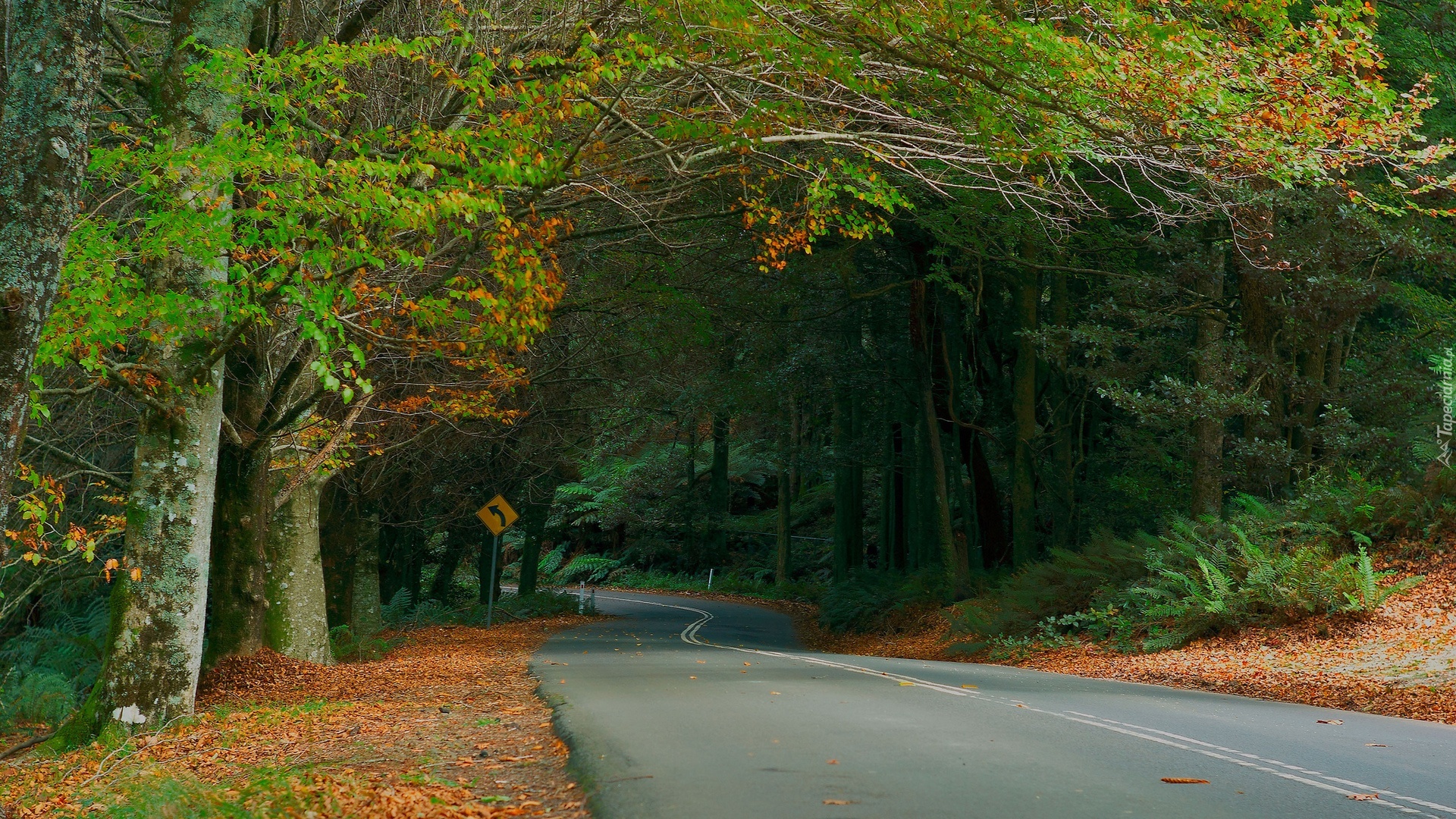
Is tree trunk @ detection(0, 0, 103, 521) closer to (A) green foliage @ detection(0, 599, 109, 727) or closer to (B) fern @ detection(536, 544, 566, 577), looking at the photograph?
(A) green foliage @ detection(0, 599, 109, 727)

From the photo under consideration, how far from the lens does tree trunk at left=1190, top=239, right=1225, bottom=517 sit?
61.1 feet

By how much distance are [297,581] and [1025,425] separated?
15.1 meters

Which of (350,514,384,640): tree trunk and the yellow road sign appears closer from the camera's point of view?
(350,514,384,640): tree trunk

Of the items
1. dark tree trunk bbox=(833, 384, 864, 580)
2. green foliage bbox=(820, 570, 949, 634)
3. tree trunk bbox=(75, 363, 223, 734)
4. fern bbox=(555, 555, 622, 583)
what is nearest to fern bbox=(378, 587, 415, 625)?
green foliage bbox=(820, 570, 949, 634)

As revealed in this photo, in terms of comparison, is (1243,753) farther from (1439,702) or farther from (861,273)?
(861,273)

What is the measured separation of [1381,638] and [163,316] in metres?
14.2

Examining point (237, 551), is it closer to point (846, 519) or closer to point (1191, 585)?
point (1191, 585)

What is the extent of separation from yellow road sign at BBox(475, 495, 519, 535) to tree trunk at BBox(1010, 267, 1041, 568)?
1096 centimetres

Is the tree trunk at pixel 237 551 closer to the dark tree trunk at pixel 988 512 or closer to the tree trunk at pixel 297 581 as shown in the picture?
the tree trunk at pixel 297 581

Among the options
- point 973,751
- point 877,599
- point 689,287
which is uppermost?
point 689,287

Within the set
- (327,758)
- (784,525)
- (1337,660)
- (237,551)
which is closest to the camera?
(327,758)

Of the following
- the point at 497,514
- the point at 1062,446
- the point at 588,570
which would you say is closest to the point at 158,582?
the point at 497,514

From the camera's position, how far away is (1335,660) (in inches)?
529

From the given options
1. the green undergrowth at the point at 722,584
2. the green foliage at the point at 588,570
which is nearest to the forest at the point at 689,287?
the green undergrowth at the point at 722,584
